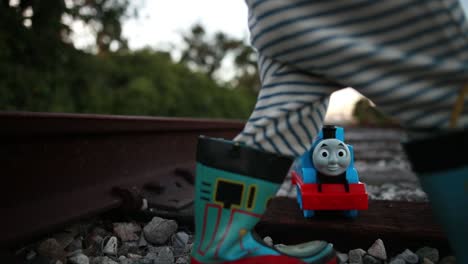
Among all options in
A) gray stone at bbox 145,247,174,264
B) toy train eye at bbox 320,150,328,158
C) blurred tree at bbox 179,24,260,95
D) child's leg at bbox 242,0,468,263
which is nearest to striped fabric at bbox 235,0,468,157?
child's leg at bbox 242,0,468,263

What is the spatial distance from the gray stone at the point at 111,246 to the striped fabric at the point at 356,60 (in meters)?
0.78

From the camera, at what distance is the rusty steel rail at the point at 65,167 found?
1.36 m

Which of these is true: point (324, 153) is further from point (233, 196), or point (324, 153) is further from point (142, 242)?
point (142, 242)

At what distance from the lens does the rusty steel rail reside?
4.47 ft

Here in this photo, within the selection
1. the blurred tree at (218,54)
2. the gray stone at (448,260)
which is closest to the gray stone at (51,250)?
the gray stone at (448,260)

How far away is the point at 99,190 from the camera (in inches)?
70.7

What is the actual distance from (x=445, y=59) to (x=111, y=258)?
126cm

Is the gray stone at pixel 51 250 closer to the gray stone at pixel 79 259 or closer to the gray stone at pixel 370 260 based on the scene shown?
the gray stone at pixel 79 259

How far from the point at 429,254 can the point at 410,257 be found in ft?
0.23

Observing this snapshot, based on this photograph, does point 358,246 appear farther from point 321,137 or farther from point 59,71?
point 59,71

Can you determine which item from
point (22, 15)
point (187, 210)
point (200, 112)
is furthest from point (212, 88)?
point (187, 210)

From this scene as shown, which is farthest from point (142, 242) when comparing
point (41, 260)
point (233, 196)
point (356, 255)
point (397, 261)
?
point (397, 261)

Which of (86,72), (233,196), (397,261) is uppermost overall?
(86,72)

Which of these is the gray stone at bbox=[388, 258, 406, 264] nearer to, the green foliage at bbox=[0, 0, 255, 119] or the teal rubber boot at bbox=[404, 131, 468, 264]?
the teal rubber boot at bbox=[404, 131, 468, 264]
